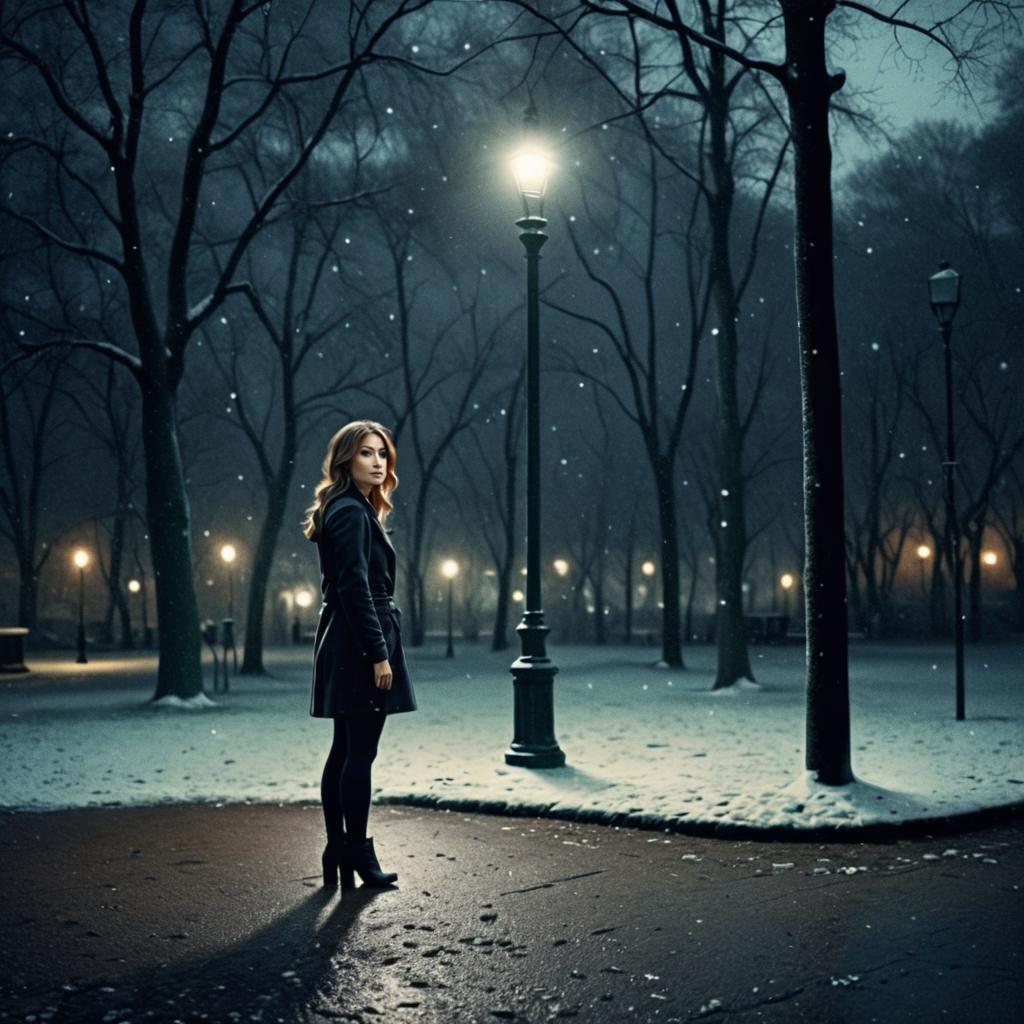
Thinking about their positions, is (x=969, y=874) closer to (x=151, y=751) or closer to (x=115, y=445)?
(x=151, y=751)

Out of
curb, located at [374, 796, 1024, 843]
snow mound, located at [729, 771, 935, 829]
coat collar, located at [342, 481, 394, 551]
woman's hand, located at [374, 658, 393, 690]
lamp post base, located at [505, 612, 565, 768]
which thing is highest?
coat collar, located at [342, 481, 394, 551]

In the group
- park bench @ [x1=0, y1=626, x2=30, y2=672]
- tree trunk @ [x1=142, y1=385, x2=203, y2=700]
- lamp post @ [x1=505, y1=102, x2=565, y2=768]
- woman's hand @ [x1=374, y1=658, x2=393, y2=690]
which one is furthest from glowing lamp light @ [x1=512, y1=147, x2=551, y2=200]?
park bench @ [x1=0, y1=626, x2=30, y2=672]

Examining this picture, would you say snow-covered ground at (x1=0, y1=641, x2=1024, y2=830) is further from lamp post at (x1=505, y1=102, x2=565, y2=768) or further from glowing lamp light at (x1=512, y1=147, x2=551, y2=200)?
glowing lamp light at (x1=512, y1=147, x2=551, y2=200)

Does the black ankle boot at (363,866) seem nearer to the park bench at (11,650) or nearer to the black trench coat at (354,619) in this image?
the black trench coat at (354,619)

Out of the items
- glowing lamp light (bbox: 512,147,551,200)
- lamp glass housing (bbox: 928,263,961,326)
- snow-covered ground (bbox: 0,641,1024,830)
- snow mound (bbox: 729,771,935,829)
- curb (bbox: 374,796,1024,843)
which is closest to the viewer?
curb (bbox: 374,796,1024,843)

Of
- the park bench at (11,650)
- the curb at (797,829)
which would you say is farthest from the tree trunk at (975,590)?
the curb at (797,829)

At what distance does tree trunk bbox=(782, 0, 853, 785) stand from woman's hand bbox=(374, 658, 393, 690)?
11.9 ft

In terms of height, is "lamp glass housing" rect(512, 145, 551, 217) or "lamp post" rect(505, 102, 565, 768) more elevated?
"lamp glass housing" rect(512, 145, 551, 217)

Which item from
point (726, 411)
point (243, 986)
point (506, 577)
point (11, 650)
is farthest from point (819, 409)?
point (506, 577)

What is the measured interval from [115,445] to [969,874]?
1382 inches

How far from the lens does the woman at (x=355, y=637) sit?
5.60 meters

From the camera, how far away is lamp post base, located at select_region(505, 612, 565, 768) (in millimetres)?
9633

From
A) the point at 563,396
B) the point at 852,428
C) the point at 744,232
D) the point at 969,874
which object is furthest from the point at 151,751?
the point at 563,396

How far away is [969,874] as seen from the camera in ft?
20.0
